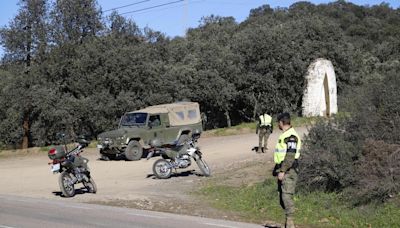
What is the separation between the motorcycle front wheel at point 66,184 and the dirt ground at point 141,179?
8.8 inches

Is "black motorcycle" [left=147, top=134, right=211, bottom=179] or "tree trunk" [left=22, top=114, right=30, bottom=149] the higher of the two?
"tree trunk" [left=22, top=114, right=30, bottom=149]

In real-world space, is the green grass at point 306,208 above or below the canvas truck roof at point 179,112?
below

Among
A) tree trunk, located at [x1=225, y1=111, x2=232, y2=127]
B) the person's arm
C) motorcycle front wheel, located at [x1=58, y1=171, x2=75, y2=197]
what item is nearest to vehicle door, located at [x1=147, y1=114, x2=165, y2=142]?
motorcycle front wheel, located at [x1=58, y1=171, x2=75, y2=197]

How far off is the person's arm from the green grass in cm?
230

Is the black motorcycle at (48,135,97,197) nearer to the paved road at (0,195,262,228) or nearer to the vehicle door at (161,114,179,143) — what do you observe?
the paved road at (0,195,262,228)

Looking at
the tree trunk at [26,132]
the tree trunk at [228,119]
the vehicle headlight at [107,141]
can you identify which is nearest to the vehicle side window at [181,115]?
the vehicle headlight at [107,141]

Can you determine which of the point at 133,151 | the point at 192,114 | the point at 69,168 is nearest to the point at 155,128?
the point at 133,151

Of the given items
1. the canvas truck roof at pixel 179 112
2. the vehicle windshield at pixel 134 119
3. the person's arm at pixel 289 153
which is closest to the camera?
the person's arm at pixel 289 153

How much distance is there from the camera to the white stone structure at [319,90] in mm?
35531

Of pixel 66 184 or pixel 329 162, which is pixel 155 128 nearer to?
pixel 66 184

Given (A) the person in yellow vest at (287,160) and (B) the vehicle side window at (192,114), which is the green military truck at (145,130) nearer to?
(B) the vehicle side window at (192,114)

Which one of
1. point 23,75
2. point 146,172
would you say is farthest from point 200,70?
point 146,172

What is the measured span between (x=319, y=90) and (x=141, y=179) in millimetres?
20327

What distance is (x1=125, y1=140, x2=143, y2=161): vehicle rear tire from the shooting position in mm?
23516
